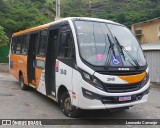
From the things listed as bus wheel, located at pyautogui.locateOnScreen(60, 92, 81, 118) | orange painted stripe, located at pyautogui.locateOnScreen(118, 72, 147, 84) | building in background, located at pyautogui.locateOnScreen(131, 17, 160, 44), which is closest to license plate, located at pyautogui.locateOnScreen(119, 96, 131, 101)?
orange painted stripe, located at pyautogui.locateOnScreen(118, 72, 147, 84)

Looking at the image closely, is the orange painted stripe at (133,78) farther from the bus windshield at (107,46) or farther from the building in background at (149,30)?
the building in background at (149,30)

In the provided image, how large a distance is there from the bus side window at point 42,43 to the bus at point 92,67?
223 mm

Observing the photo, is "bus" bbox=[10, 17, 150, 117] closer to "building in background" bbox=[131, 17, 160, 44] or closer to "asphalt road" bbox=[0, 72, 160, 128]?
"asphalt road" bbox=[0, 72, 160, 128]

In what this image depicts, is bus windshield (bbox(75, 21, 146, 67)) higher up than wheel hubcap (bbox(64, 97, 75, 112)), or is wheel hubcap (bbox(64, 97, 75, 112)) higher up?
bus windshield (bbox(75, 21, 146, 67))

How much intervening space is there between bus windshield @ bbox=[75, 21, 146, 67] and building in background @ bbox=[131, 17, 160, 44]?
62.6 ft

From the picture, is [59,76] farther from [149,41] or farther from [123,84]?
[149,41]

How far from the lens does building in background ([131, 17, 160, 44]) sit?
86.7 ft

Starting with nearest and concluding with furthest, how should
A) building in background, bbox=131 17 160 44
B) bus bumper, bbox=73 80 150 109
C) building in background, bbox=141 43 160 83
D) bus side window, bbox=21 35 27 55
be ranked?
1. bus bumper, bbox=73 80 150 109
2. bus side window, bbox=21 35 27 55
3. building in background, bbox=141 43 160 83
4. building in background, bbox=131 17 160 44

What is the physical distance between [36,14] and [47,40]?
42690mm

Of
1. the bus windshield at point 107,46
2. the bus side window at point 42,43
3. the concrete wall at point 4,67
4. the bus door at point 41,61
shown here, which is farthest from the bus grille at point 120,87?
the concrete wall at point 4,67

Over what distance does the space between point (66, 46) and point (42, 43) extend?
2197mm

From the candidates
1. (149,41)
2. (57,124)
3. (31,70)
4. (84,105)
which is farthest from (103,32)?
(149,41)

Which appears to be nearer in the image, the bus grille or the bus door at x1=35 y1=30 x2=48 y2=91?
the bus grille

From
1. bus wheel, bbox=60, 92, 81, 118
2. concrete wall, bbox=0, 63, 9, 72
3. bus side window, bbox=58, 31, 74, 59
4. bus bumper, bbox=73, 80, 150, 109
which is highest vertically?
bus side window, bbox=58, 31, 74, 59
